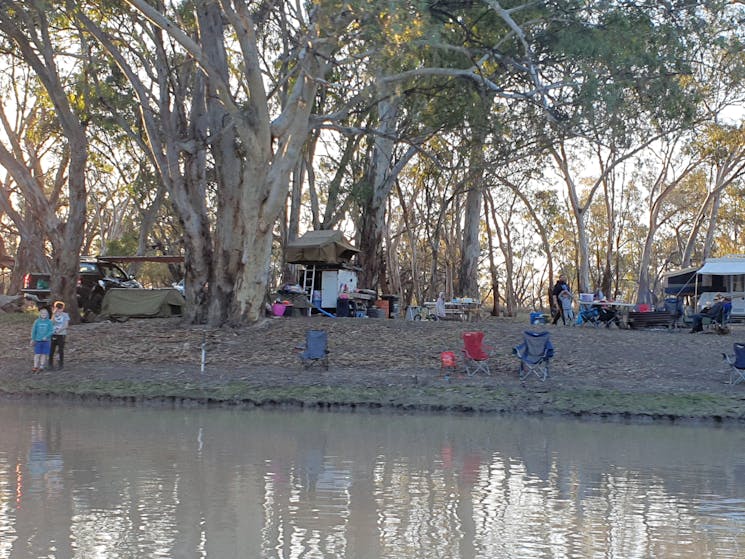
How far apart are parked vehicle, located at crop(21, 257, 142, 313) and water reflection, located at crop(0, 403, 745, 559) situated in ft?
41.0

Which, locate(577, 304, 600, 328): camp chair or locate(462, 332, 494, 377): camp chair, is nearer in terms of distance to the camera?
locate(462, 332, 494, 377): camp chair

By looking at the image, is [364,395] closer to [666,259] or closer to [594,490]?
[594,490]

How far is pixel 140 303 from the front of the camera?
81.2 feet

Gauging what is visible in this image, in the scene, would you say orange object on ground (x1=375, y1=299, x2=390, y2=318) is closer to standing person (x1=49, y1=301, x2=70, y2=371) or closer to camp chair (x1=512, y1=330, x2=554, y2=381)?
camp chair (x1=512, y1=330, x2=554, y2=381)

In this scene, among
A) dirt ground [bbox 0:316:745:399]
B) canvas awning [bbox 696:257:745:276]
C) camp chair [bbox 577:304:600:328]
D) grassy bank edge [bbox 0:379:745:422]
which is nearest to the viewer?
grassy bank edge [bbox 0:379:745:422]

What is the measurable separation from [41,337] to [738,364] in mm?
12389

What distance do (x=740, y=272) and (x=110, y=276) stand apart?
18.4 meters

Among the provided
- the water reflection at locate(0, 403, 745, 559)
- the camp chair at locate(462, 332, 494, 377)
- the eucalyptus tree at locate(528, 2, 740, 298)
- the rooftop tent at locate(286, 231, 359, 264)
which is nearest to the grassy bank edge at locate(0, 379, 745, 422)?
the camp chair at locate(462, 332, 494, 377)

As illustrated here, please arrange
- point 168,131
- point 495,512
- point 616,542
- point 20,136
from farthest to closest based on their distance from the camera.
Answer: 1. point 20,136
2. point 168,131
3. point 495,512
4. point 616,542

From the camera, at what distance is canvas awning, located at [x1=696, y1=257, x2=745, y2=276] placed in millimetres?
30047

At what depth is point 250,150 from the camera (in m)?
19.9

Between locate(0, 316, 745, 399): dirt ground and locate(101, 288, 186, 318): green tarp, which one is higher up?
locate(101, 288, 186, 318): green tarp

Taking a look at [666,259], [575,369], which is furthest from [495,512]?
[666,259]

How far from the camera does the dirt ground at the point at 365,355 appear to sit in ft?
58.9
